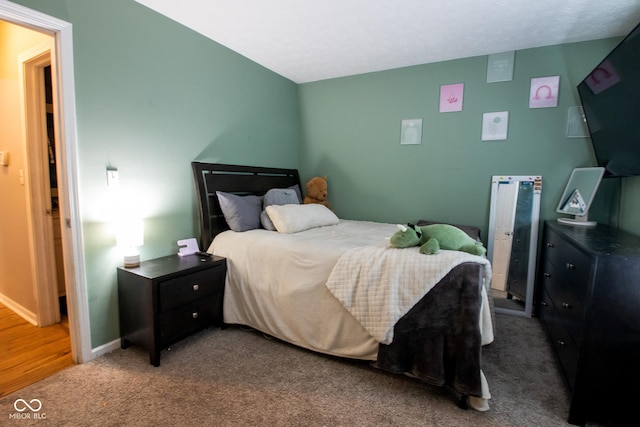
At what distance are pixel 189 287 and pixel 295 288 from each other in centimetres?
72

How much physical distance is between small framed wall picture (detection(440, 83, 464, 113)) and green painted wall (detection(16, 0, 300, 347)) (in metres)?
1.98

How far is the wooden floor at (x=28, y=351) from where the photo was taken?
1767mm

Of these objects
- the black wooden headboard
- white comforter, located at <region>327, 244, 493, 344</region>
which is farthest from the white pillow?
white comforter, located at <region>327, 244, 493, 344</region>

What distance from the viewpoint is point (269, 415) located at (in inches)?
58.9

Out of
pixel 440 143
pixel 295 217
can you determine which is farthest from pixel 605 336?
pixel 440 143

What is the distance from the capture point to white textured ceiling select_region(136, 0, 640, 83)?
2.08 metres

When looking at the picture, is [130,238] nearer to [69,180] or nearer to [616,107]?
[69,180]

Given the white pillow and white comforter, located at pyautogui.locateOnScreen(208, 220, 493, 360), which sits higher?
the white pillow

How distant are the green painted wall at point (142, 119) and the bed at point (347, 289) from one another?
0.24m

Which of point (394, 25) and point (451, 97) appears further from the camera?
point (451, 97)

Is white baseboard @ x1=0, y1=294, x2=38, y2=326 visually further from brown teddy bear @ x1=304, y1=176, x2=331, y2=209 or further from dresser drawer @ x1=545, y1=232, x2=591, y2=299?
dresser drawer @ x1=545, y1=232, x2=591, y2=299

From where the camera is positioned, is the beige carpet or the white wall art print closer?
the beige carpet

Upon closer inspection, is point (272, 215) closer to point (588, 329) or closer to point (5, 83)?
point (588, 329)

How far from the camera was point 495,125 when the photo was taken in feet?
9.42
